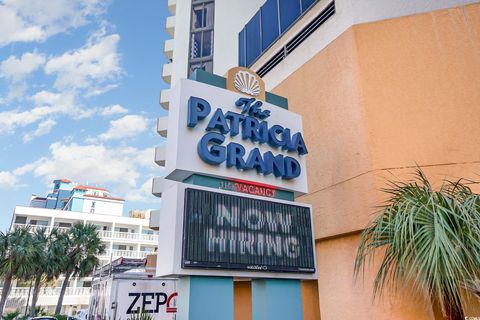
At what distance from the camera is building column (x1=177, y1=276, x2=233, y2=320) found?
21.2ft

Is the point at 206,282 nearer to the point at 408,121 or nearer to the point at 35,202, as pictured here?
the point at 408,121

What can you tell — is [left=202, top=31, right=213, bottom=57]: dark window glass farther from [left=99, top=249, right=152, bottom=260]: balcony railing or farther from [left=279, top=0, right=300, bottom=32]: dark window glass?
[left=99, top=249, right=152, bottom=260]: balcony railing

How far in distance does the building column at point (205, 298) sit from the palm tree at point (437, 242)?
3069 mm

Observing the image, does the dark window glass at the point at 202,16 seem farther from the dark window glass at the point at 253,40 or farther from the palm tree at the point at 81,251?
the palm tree at the point at 81,251

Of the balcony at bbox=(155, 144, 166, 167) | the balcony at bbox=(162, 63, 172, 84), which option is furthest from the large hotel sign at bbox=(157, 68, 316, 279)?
the balcony at bbox=(162, 63, 172, 84)

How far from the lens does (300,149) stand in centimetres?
935

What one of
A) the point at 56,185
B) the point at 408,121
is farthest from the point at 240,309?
the point at 56,185

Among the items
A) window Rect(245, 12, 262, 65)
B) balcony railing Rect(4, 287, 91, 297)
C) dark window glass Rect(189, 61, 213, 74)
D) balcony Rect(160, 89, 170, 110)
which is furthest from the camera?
balcony railing Rect(4, 287, 91, 297)

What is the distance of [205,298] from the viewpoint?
6.65 m

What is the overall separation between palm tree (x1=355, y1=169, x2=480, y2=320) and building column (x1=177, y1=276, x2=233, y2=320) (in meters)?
3.07

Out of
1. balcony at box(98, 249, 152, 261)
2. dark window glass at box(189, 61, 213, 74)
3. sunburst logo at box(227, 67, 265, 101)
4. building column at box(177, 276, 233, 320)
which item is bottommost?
building column at box(177, 276, 233, 320)

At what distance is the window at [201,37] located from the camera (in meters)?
25.2

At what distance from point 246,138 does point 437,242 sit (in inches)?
177

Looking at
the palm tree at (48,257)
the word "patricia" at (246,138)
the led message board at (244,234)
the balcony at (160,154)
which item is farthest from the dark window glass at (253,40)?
the palm tree at (48,257)
